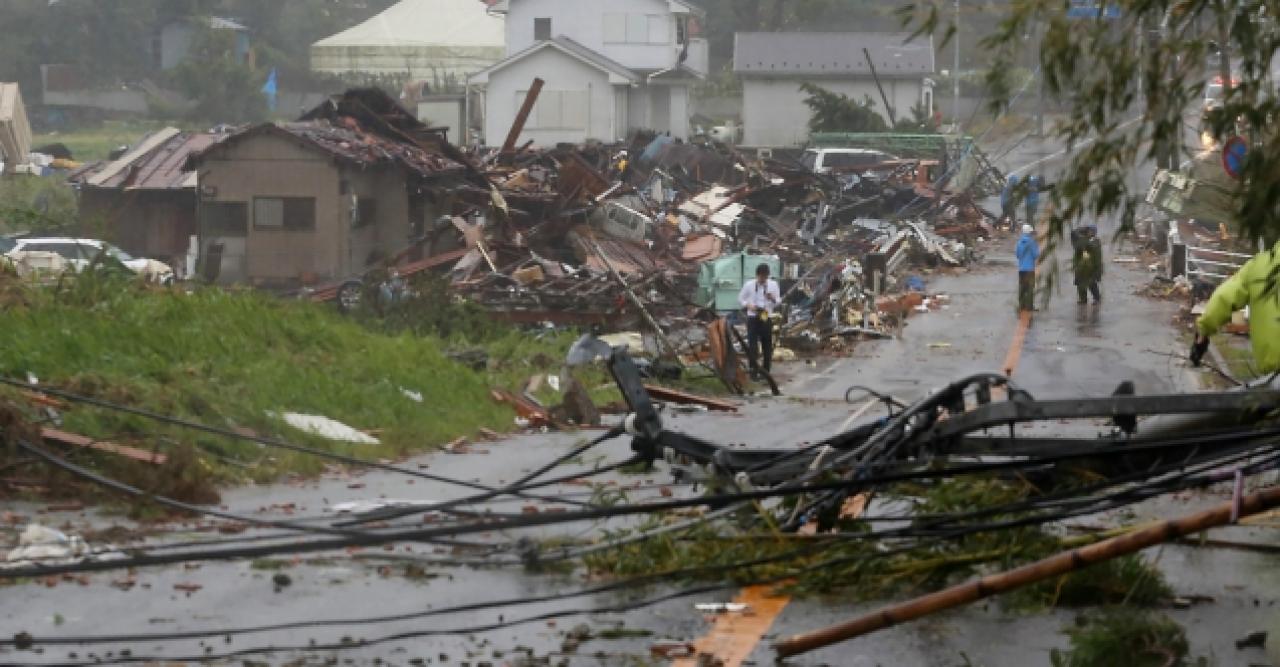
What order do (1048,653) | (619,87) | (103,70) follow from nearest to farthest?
(1048,653) → (619,87) → (103,70)

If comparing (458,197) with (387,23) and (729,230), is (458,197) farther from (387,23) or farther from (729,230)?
(387,23)

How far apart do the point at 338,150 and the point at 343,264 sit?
2.25 m

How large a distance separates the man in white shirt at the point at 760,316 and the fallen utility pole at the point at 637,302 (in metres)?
1.03

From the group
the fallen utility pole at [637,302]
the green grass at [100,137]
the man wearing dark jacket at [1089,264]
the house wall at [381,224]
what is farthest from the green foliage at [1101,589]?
the green grass at [100,137]

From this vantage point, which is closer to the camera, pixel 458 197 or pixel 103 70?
pixel 458 197

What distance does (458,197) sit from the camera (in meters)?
38.2

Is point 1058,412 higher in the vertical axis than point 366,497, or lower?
higher

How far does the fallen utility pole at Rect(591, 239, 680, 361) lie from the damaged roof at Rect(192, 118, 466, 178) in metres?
3.60

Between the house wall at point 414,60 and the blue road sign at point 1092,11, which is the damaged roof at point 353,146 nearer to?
the blue road sign at point 1092,11

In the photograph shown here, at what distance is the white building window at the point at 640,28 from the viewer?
241ft

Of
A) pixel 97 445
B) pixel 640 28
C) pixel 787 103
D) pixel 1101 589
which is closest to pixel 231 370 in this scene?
pixel 97 445

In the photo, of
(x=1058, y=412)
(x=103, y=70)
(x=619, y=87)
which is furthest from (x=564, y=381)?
(x=103, y=70)

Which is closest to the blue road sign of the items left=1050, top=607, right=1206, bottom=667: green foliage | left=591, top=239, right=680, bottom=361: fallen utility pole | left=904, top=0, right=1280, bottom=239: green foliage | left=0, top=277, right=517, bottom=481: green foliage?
left=904, top=0, right=1280, bottom=239: green foliage

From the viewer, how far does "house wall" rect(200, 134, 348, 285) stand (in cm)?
3584
